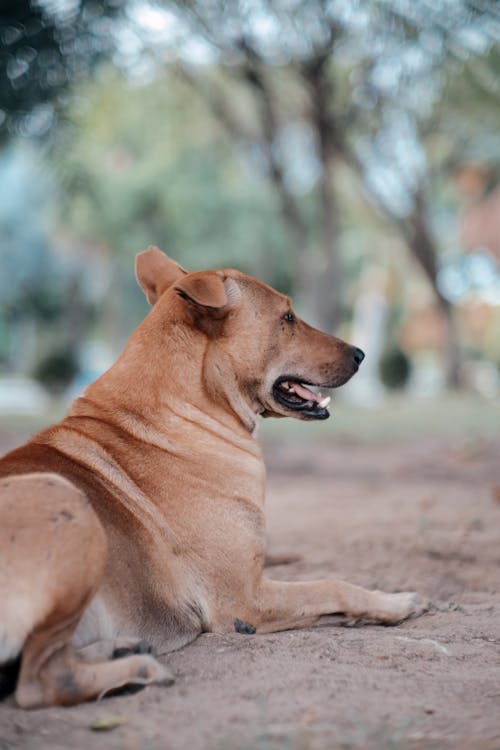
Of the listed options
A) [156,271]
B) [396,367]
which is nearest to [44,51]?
[156,271]

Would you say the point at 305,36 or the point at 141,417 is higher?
the point at 305,36

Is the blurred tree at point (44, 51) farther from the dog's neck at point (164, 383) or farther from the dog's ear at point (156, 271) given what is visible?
the dog's neck at point (164, 383)

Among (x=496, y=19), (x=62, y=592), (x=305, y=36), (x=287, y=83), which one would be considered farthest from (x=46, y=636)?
(x=287, y=83)

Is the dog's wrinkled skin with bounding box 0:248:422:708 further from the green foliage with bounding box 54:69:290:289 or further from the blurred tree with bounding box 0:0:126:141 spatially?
the green foliage with bounding box 54:69:290:289

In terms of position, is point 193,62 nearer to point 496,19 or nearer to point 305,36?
point 305,36

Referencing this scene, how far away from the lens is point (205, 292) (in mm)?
4180

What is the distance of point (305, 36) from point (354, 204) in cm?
1322

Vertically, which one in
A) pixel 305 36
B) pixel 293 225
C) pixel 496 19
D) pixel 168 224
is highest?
pixel 168 224

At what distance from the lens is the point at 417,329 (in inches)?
2100

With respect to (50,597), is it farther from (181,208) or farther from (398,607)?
(181,208)

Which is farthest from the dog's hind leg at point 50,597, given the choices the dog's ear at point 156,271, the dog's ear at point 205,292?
the dog's ear at point 156,271

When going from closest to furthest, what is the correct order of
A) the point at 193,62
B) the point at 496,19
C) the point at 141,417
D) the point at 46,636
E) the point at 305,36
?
the point at 46,636 < the point at 141,417 < the point at 496,19 < the point at 305,36 < the point at 193,62

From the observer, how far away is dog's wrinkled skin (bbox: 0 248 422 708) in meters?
3.27

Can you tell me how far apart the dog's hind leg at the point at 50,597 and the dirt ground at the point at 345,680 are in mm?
80
